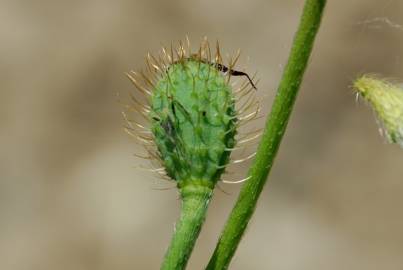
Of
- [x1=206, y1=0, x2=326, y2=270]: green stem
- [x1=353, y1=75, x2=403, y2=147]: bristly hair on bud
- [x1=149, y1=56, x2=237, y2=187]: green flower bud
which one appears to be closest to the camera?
[x1=206, y1=0, x2=326, y2=270]: green stem

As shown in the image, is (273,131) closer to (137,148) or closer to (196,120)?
(196,120)

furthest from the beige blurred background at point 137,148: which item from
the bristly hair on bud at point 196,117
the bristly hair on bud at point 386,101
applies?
the bristly hair on bud at point 386,101

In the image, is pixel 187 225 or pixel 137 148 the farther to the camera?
pixel 137 148

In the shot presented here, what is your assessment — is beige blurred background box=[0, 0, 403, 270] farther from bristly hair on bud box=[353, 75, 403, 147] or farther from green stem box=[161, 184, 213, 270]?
bristly hair on bud box=[353, 75, 403, 147]

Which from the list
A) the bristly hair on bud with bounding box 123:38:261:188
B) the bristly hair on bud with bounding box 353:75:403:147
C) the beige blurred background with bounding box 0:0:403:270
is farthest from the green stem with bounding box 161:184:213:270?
the beige blurred background with bounding box 0:0:403:270

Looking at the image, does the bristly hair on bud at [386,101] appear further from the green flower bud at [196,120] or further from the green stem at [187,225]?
the green stem at [187,225]

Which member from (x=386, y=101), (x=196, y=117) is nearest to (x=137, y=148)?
(x=196, y=117)
